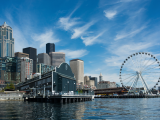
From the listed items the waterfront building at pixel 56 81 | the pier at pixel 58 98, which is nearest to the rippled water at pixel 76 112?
the pier at pixel 58 98

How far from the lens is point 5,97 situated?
103m

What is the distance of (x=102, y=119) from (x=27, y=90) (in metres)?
108

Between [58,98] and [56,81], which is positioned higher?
[56,81]

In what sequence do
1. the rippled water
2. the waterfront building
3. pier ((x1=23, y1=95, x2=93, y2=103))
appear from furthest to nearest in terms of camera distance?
the waterfront building, pier ((x1=23, y1=95, x2=93, y2=103)), the rippled water

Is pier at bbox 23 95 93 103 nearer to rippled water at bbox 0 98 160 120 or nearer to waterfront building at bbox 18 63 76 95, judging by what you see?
waterfront building at bbox 18 63 76 95

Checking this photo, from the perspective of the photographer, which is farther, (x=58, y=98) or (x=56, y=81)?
(x=56, y=81)

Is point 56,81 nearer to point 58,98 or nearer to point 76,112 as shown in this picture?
point 58,98

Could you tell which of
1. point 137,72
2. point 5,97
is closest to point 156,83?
point 137,72

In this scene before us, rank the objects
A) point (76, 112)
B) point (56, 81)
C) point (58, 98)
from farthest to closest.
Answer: point (56, 81)
point (58, 98)
point (76, 112)

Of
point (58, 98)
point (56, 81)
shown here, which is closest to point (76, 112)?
point (58, 98)

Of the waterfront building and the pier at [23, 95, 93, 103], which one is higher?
the waterfront building

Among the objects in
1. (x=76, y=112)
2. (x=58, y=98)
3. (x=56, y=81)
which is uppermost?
(x=56, y=81)

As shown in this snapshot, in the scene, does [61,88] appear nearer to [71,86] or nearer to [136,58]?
[71,86]

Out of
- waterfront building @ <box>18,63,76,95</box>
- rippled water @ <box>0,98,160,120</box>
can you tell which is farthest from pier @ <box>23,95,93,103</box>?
rippled water @ <box>0,98,160,120</box>
